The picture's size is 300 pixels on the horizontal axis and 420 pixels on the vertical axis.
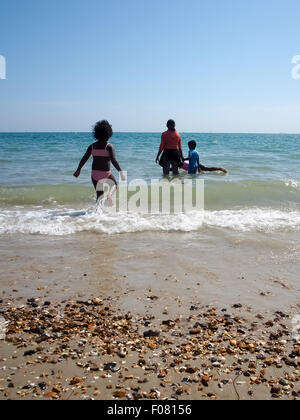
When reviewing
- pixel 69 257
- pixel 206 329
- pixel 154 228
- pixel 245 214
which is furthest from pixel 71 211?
pixel 206 329

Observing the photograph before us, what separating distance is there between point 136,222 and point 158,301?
3.17m

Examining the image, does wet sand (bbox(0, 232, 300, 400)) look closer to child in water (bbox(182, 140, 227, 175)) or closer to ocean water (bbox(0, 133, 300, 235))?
ocean water (bbox(0, 133, 300, 235))

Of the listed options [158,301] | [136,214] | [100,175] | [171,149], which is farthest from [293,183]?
[158,301]

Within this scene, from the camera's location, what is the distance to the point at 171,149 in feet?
37.2

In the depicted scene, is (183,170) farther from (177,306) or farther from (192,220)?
(177,306)

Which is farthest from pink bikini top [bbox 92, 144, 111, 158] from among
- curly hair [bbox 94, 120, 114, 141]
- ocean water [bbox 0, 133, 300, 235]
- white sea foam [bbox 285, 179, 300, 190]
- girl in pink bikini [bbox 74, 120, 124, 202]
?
white sea foam [bbox 285, 179, 300, 190]

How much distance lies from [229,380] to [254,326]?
2.68 feet

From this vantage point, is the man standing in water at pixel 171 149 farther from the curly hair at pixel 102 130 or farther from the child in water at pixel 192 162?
the curly hair at pixel 102 130

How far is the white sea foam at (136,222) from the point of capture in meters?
6.20

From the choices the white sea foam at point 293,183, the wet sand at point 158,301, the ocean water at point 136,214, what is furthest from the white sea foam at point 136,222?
the white sea foam at point 293,183

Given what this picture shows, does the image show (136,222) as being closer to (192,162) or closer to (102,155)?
(102,155)

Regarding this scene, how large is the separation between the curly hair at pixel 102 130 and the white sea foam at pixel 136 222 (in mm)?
1525

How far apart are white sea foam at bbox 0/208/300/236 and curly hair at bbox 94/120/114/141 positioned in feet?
5.00

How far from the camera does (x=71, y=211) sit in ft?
25.8
